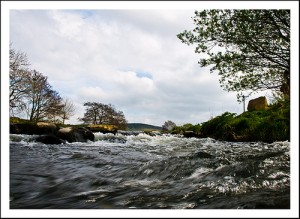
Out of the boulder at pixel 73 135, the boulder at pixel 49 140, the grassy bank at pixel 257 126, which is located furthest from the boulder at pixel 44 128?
the grassy bank at pixel 257 126

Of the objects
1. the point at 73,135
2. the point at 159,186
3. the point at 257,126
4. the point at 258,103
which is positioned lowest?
the point at 159,186

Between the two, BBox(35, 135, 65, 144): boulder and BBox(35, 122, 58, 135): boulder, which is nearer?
BBox(35, 135, 65, 144): boulder

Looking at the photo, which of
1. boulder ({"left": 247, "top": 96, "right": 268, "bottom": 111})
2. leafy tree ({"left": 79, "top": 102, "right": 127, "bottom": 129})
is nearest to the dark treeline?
leafy tree ({"left": 79, "top": 102, "right": 127, "bottom": 129})

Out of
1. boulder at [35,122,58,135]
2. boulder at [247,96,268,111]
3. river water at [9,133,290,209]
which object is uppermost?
boulder at [247,96,268,111]

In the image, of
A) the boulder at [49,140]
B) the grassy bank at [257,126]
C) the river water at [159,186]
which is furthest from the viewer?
the boulder at [49,140]

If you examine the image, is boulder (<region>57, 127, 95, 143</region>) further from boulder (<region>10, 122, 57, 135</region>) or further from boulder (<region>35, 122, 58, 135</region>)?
boulder (<region>35, 122, 58, 135</region>)

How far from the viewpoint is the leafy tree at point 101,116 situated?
174ft

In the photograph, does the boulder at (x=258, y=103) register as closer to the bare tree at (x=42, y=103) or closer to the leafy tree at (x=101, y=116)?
the bare tree at (x=42, y=103)

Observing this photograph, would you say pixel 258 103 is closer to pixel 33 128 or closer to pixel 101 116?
pixel 33 128

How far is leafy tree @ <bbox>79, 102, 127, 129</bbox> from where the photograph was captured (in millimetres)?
53000

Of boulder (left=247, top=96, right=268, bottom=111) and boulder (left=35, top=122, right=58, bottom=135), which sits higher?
boulder (left=247, top=96, right=268, bottom=111)

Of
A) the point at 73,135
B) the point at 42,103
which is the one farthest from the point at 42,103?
the point at 73,135

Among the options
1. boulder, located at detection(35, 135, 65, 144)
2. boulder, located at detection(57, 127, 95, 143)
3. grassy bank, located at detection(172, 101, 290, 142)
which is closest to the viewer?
grassy bank, located at detection(172, 101, 290, 142)

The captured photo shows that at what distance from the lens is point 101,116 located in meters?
53.7
